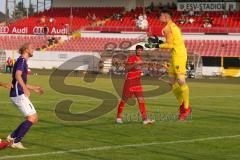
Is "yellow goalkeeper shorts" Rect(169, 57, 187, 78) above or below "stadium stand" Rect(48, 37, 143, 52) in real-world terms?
above

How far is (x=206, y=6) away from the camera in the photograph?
66500 mm

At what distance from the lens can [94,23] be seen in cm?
6912

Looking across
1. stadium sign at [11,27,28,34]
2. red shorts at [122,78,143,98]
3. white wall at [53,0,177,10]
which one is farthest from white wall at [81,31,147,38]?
red shorts at [122,78,143,98]

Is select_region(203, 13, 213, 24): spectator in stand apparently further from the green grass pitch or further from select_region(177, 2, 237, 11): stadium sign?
the green grass pitch

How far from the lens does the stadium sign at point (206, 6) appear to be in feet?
215

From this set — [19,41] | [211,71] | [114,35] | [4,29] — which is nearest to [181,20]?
[114,35]

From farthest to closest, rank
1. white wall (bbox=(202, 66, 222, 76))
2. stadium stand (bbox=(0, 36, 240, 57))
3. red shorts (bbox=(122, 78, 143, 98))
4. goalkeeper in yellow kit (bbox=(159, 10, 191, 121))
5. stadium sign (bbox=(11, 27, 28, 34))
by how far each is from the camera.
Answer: stadium sign (bbox=(11, 27, 28, 34))
stadium stand (bbox=(0, 36, 240, 57))
white wall (bbox=(202, 66, 222, 76))
goalkeeper in yellow kit (bbox=(159, 10, 191, 121))
red shorts (bbox=(122, 78, 143, 98))

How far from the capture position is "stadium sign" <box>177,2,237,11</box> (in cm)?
6544

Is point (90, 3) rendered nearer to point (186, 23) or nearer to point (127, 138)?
point (186, 23)

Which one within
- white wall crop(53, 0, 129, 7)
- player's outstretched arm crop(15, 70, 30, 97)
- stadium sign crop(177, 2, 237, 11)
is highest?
white wall crop(53, 0, 129, 7)

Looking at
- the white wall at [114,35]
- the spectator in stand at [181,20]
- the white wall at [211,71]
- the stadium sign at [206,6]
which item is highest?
the stadium sign at [206,6]

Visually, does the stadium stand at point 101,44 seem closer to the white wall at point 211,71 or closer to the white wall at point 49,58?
the white wall at point 211,71

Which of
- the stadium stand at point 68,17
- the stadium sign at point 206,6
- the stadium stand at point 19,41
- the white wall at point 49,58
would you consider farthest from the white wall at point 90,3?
the white wall at point 49,58

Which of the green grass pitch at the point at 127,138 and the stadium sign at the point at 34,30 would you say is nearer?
the green grass pitch at the point at 127,138
